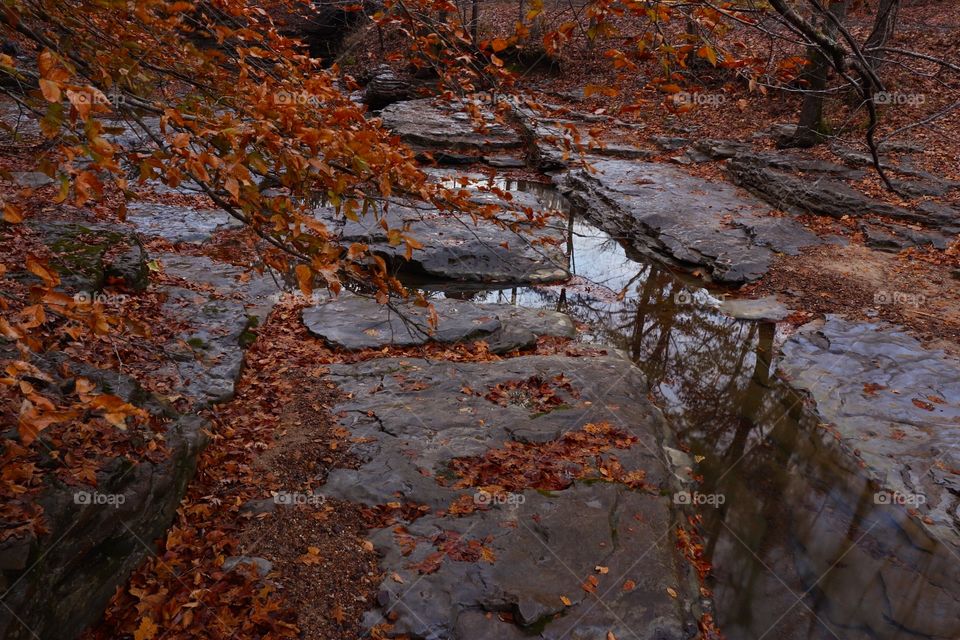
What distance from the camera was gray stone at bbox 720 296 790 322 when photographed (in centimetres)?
898

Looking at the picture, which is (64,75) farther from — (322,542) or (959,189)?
(959,189)

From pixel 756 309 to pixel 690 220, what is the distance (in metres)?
3.30

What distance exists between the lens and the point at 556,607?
12.4ft

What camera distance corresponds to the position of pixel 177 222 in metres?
10.6

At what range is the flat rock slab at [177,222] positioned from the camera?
997 cm

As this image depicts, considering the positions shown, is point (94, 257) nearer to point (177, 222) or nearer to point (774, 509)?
point (177, 222)

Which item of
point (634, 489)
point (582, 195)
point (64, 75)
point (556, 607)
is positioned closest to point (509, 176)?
point (582, 195)

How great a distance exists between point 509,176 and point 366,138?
48.2 feet
